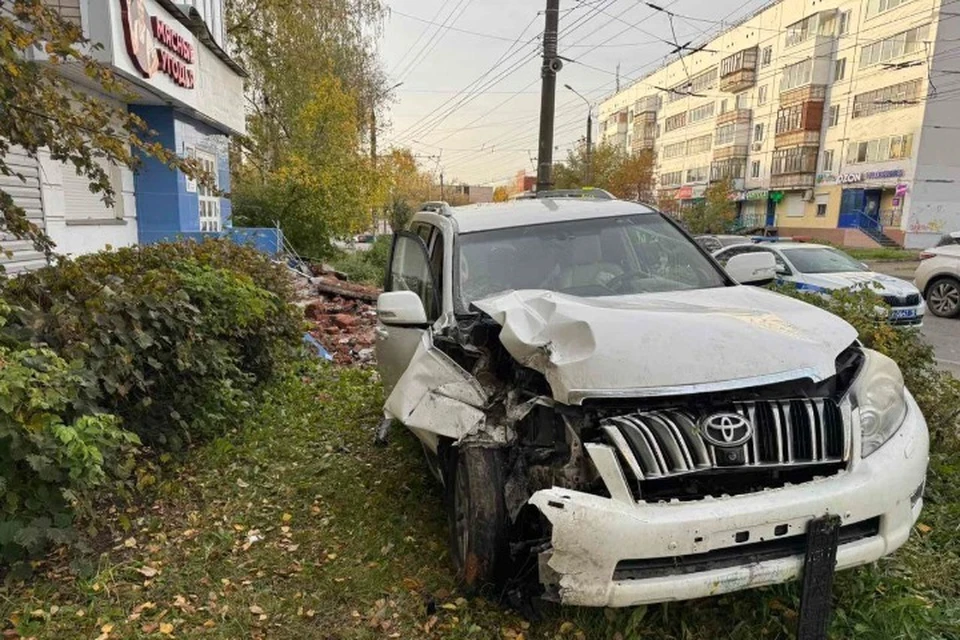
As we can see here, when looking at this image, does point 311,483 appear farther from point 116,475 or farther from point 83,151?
point 83,151

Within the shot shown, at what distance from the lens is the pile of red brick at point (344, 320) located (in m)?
7.71

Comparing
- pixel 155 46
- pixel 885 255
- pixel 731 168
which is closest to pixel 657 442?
pixel 155 46

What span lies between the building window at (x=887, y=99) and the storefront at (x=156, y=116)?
115 ft

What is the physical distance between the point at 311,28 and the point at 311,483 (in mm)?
20967

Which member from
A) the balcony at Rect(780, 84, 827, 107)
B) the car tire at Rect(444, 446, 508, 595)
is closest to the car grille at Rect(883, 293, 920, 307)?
the car tire at Rect(444, 446, 508, 595)

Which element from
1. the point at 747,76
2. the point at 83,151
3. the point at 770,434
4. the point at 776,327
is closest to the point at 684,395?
the point at 770,434

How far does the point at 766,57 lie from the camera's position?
45688 mm

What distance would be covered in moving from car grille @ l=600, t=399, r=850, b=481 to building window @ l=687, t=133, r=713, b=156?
5581 cm

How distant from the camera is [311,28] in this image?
2116cm

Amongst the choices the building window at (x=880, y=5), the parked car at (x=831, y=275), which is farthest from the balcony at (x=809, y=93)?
the parked car at (x=831, y=275)

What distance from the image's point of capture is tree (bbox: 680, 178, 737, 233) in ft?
109

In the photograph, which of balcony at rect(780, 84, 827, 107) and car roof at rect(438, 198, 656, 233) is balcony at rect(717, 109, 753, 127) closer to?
balcony at rect(780, 84, 827, 107)

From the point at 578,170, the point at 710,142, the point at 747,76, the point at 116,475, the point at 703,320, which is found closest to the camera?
the point at 703,320

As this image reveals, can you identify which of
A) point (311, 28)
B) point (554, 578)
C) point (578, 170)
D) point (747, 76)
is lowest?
point (554, 578)
